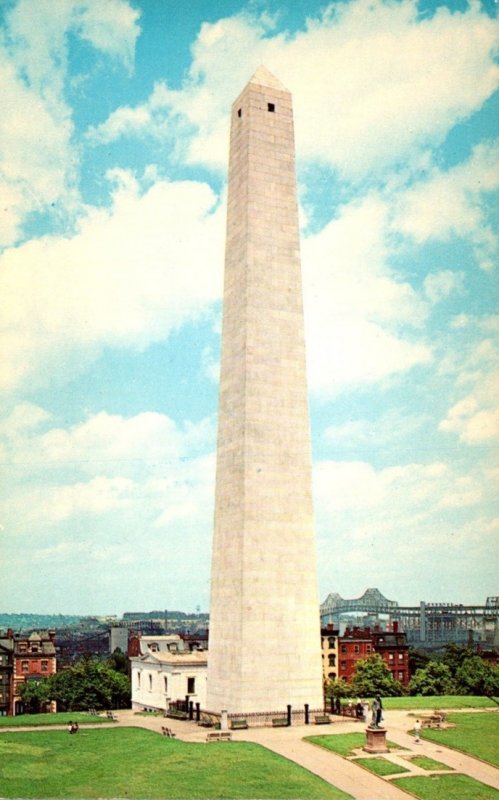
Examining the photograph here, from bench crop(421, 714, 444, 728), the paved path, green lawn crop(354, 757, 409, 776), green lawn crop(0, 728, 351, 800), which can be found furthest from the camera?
bench crop(421, 714, 444, 728)

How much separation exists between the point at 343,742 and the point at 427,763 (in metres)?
3.84

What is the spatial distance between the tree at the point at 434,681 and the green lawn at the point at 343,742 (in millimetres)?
29845

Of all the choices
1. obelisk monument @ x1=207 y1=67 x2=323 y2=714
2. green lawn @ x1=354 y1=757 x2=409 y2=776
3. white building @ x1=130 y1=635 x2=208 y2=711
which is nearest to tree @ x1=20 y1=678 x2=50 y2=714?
white building @ x1=130 y1=635 x2=208 y2=711

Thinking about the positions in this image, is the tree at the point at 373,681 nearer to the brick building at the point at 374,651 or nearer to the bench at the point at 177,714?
the brick building at the point at 374,651

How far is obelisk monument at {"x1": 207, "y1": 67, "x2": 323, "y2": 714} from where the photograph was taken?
129 ft

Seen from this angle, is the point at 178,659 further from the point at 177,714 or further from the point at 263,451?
the point at 263,451

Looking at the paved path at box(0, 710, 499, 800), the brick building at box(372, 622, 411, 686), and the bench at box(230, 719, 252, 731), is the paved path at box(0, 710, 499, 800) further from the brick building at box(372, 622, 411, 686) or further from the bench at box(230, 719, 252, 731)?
the brick building at box(372, 622, 411, 686)

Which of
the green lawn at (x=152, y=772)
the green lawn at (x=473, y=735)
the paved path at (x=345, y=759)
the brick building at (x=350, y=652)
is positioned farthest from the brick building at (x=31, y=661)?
the green lawn at (x=473, y=735)

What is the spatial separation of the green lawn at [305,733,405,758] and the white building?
23.5m

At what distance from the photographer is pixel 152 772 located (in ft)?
91.9

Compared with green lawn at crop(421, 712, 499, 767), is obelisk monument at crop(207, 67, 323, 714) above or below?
above

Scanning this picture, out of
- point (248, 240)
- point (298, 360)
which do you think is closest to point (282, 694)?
point (298, 360)

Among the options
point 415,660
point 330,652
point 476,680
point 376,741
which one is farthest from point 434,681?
point 415,660

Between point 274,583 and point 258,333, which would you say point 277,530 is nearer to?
point 274,583
